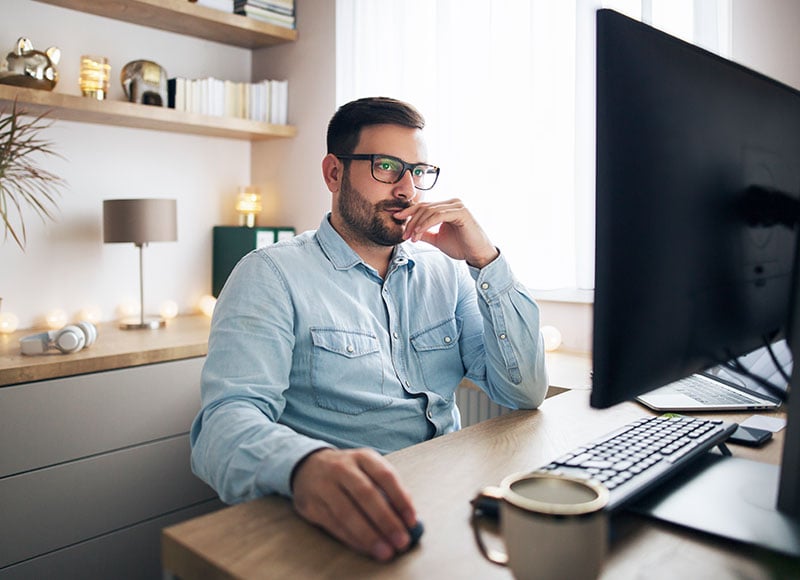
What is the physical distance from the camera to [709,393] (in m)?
1.34

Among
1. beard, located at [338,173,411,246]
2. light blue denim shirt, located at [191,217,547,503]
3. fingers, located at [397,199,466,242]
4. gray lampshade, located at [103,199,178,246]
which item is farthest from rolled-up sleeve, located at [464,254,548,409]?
gray lampshade, located at [103,199,178,246]

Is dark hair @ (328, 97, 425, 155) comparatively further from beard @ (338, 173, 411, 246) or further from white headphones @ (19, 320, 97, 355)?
white headphones @ (19, 320, 97, 355)

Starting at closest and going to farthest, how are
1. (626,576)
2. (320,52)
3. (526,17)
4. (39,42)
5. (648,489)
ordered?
1. (626,576)
2. (648,489)
3. (526,17)
4. (39,42)
5. (320,52)

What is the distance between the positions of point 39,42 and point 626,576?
9.08 feet

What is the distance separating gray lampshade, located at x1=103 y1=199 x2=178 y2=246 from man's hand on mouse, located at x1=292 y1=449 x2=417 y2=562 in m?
2.02

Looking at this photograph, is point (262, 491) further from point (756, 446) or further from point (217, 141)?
point (217, 141)

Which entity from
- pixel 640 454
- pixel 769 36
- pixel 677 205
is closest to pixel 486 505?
pixel 640 454

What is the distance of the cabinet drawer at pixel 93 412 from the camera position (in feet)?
6.22

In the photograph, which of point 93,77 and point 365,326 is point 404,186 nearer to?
point 365,326

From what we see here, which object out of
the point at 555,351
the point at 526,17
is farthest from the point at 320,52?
the point at 555,351

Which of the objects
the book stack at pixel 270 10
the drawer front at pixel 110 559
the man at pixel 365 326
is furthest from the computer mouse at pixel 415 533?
the book stack at pixel 270 10

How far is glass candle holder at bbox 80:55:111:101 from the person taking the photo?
8.31 ft

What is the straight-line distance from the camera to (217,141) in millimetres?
3146

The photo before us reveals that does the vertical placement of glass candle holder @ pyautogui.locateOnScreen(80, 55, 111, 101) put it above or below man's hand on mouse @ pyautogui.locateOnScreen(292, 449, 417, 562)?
above
